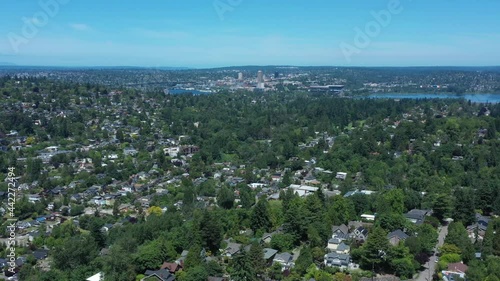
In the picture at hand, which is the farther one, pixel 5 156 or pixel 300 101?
pixel 300 101

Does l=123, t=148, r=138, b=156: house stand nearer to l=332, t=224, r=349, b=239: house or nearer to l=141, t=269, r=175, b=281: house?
l=332, t=224, r=349, b=239: house

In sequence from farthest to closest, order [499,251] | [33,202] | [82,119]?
[82,119] < [33,202] < [499,251]

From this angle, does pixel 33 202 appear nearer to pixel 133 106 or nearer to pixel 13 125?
pixel 13 125

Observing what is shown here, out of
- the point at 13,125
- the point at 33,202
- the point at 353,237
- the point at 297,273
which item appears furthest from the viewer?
the point at 13,125

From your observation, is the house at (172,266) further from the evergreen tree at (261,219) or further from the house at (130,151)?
the house at (130,151)

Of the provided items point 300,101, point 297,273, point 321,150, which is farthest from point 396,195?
point 300,101

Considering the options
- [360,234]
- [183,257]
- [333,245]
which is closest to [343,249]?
[333,245]

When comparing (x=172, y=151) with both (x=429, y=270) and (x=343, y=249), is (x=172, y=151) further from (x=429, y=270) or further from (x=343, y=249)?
(x=429, y=270)
